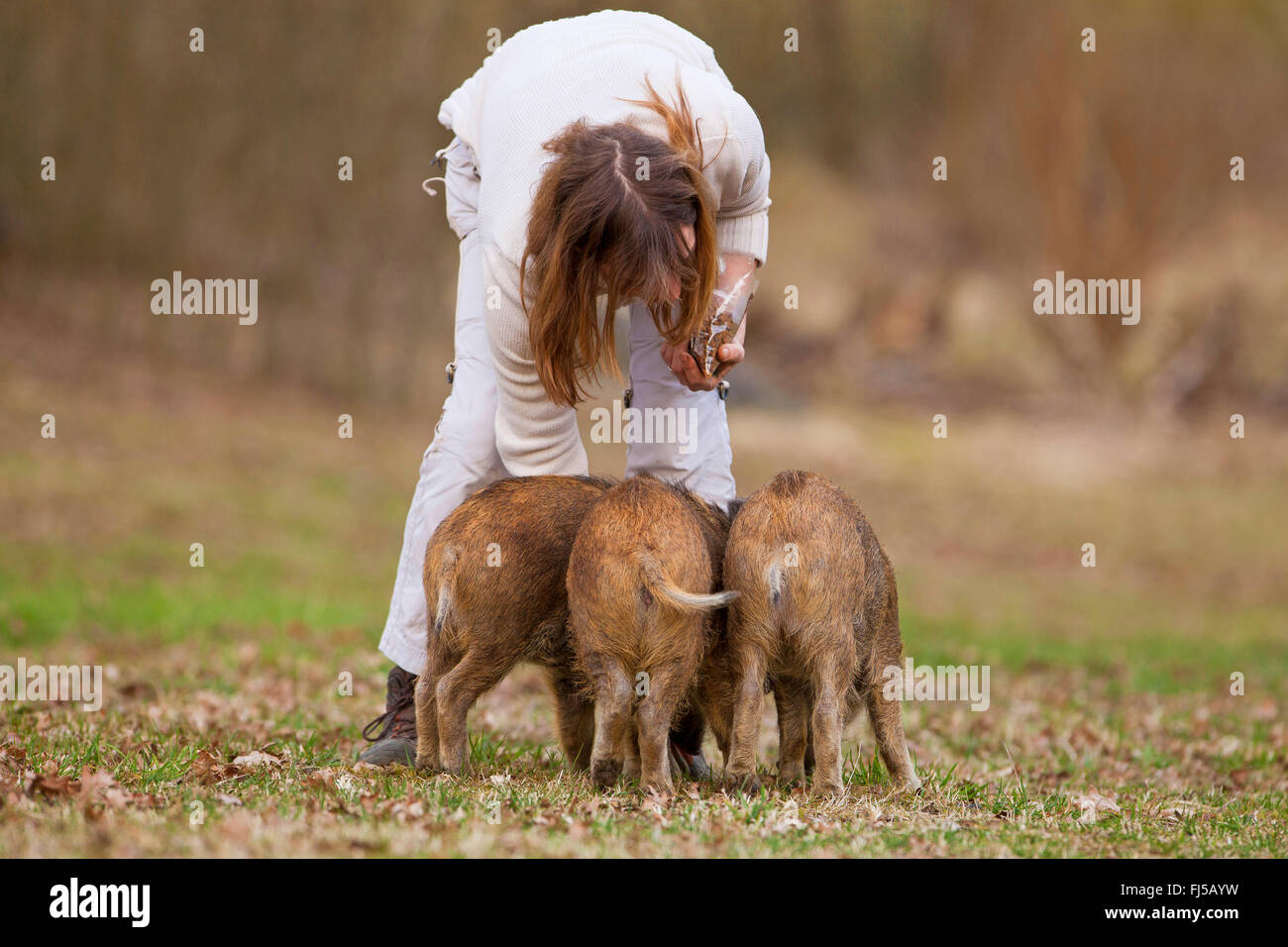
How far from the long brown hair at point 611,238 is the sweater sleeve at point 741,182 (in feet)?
0.56

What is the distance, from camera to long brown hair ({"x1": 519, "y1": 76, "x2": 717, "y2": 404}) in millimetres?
3883

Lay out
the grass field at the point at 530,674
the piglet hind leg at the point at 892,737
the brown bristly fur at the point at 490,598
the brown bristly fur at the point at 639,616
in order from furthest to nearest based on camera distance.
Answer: the piglet hind leg at the point at 892,737, the brown bristly fur at the point at 490,598, the brown bristly fur at the point at 639,616, the grass field at the point at 530,674

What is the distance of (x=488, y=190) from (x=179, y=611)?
6.78m

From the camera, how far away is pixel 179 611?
10.1 meters

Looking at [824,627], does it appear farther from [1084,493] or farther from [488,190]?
[1084,493]

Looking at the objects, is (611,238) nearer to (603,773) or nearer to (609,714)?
(609,714)

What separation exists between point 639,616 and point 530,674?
4.96 m

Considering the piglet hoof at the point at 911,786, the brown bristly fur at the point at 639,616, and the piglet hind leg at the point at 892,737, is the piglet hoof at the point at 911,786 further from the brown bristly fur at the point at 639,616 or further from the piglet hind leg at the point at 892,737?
the brown bristly fur at the point at 639,616

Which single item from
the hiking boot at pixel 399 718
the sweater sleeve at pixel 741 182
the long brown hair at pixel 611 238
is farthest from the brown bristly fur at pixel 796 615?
the hiking boot at pixel 399 718

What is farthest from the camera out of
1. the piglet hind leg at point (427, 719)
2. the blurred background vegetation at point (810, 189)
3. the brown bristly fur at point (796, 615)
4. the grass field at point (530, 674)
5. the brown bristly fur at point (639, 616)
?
the blurred background vegetation at point (810, 189)

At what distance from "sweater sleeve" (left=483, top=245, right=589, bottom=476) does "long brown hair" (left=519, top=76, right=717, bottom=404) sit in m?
0.11

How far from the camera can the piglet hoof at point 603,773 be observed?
14.0 feet
